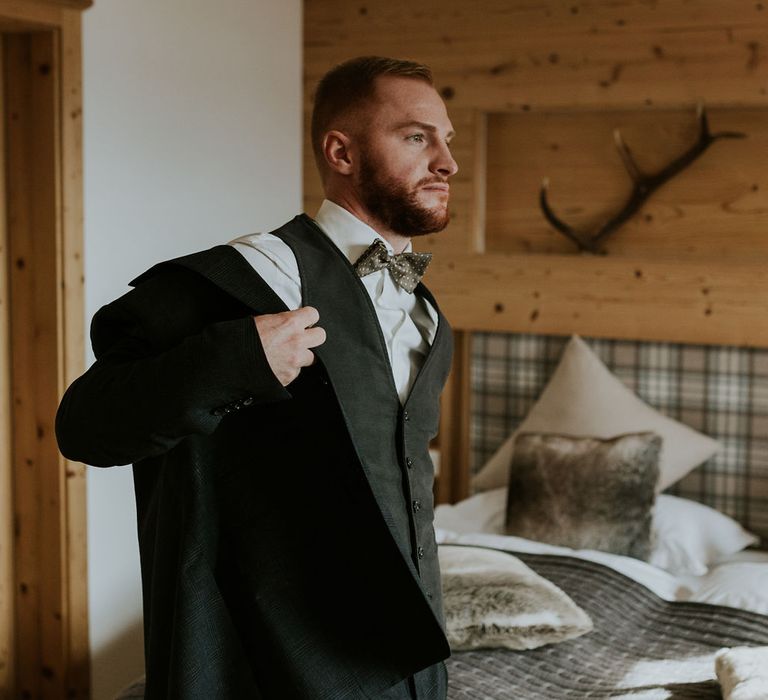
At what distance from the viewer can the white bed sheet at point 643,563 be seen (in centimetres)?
285

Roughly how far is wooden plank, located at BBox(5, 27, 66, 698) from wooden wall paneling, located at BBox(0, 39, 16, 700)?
0.02m

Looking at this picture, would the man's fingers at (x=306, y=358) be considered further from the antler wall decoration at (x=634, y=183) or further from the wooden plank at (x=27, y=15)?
the antler wall decoration at (x=634, y=183)

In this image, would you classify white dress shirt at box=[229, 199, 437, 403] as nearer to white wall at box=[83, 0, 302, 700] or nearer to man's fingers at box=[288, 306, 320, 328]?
man's fingers at box=[288, 306, 320, 328]

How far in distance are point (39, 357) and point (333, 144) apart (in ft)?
5.64

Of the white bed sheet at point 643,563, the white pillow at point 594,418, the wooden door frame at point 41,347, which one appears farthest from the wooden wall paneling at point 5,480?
the white pillow at point 594,418

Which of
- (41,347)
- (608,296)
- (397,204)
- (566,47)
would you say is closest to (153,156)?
(41,347)

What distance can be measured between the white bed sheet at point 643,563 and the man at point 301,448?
1.49 metres

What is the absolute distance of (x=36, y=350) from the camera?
10.1 ft

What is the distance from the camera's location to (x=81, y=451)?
133 centimetres

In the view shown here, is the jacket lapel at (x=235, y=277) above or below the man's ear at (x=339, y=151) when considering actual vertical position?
below

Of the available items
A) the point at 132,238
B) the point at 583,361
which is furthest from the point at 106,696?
the point at 583,361

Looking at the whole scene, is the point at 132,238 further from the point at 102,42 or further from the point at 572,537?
the point at 572,537

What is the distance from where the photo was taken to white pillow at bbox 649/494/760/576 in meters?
3.33

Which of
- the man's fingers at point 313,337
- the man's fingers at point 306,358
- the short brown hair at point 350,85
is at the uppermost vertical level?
the short brown hair at point 350,85
